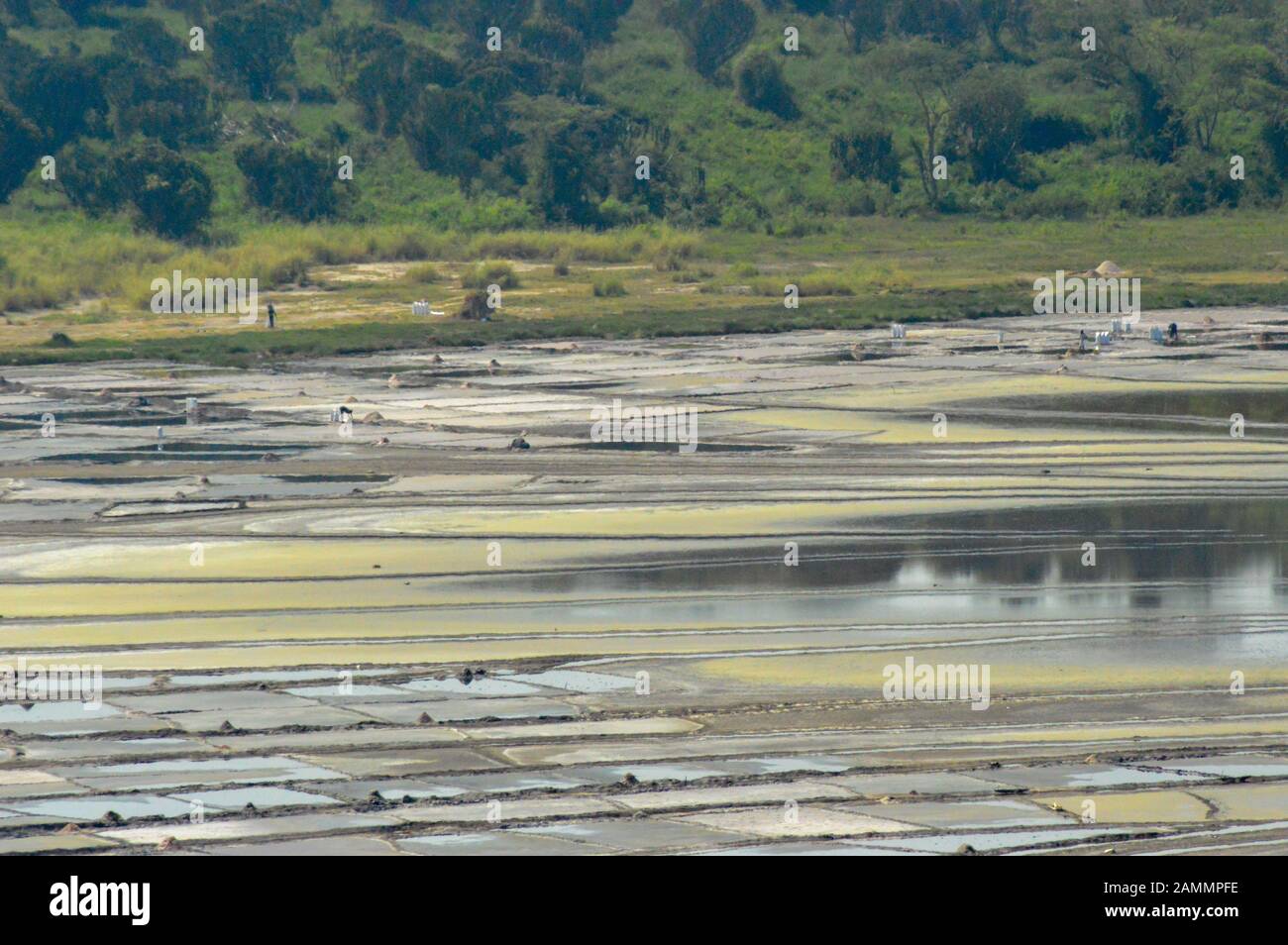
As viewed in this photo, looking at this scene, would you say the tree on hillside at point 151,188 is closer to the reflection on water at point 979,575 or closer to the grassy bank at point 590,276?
the grassy bank at point 590,276

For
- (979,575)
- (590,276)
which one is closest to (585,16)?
(590,276)

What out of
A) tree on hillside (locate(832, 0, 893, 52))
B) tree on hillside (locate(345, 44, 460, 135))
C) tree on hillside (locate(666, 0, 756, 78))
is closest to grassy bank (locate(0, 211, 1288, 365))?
tree on hillside (locate(345, 44, 460, 135))

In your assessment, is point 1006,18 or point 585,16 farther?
point 1006,18

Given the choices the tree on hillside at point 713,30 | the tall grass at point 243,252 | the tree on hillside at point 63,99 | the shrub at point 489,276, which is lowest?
the shrub at point 489,276

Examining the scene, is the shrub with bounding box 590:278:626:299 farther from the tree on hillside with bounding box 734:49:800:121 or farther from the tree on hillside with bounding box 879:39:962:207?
the tree on hillside with bounding box 734:49:800:121

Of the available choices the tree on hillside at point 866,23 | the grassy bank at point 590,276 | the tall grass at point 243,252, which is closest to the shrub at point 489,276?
the grassy bank at point 590,276

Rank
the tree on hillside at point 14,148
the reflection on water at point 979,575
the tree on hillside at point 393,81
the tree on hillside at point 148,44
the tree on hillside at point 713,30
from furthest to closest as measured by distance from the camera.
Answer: the tree on hillside at point 713,30, the tree on hillside at point 148,44, the tree on hillside at point 393,81, the tree on hillside at point 14,148, the reflection on water at point 979,575

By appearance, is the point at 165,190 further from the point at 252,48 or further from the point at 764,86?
the point at 764,86

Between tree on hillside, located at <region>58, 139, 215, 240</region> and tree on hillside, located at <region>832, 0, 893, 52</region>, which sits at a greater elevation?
tree on hillside, located at <region>832, 0, 893, 52</region>
